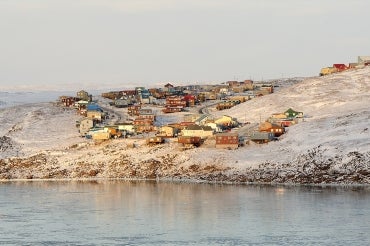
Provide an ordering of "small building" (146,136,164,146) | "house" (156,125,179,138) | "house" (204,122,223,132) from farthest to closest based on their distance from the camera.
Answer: "house" (204,122,223,132) < "house" (156,125,179,138) < "small building" (146,136,164,146)

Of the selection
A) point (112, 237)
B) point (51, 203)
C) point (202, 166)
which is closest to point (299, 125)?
point (202, 166)

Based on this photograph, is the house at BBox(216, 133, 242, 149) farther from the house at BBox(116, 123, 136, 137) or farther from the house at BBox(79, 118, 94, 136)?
the house at BBox(79, 118, 94, 136)

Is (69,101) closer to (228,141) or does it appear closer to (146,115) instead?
(146,115)

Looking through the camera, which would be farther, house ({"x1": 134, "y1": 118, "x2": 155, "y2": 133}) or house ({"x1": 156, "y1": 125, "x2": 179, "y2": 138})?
house ({"x1": 134, "y1": 118, "x2": 155, "y2": 133})

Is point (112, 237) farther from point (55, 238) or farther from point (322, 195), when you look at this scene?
point (322, 195)

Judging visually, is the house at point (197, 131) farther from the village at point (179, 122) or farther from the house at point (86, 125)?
the house at point (86, 125)

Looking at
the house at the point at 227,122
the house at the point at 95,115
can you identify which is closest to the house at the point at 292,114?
the house at the point at 227,122

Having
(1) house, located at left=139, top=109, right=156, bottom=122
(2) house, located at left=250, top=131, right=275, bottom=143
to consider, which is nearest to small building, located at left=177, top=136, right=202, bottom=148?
(2) house, located at left=250, top=131, right=275, bottom=143

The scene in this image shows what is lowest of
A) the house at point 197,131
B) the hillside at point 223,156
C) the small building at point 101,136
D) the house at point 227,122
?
the hillside at point 223,156
